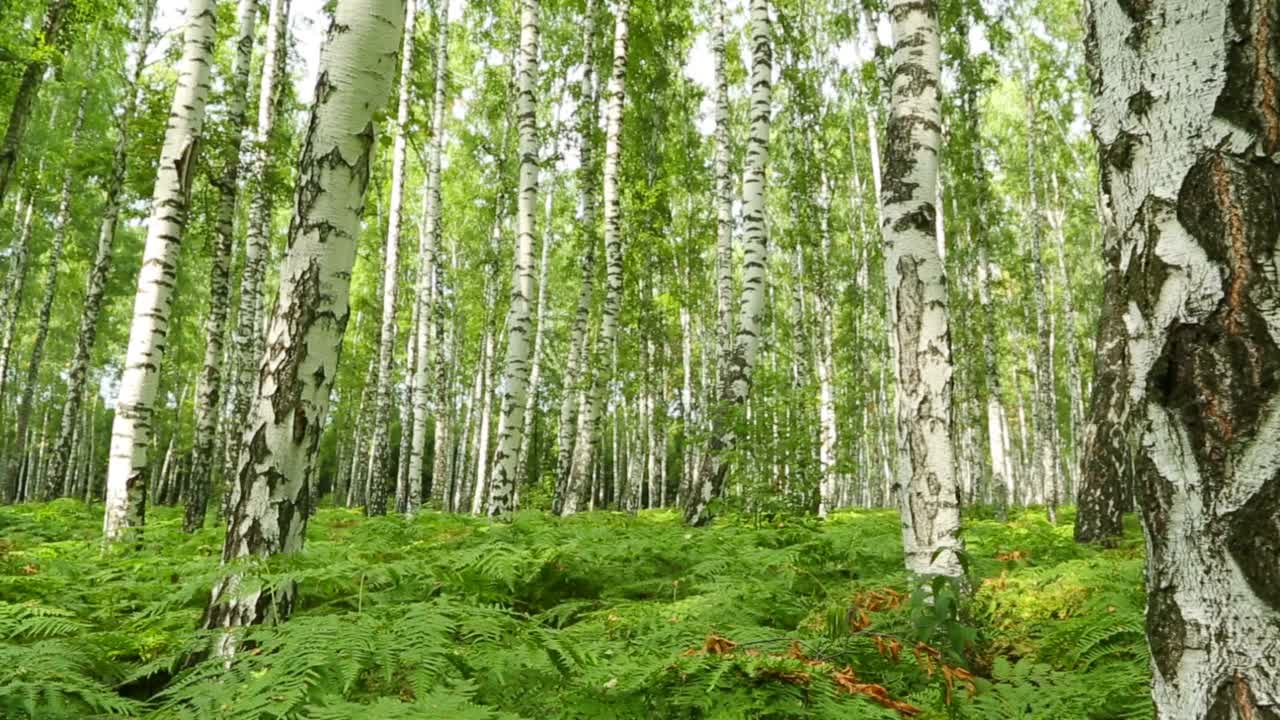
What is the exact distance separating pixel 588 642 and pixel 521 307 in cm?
657

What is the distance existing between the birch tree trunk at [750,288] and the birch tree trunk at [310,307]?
565cm

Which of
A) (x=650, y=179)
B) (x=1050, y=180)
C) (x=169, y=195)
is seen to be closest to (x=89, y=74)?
(x=650, y=179)

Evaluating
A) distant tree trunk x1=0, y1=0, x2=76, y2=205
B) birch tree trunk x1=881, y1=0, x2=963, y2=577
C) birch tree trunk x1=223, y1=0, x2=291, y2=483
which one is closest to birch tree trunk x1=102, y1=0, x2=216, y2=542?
birch tree trunk x1=223, y1=0, x2=291, y2=483

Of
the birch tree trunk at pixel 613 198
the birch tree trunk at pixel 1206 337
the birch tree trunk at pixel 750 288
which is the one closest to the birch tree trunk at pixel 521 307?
the birch tree trunk at pixel 613 198

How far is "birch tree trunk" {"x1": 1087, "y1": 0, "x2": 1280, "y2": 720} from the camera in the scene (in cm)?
110

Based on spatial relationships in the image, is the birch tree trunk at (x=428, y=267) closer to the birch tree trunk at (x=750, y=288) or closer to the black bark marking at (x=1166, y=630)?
the birch tree trunk at (x=750, y=288)

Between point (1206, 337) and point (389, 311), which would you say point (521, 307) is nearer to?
point (389, 311)

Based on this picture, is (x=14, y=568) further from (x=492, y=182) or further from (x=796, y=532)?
(x=492, y=182)

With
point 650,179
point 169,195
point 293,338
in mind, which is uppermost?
point 650,179

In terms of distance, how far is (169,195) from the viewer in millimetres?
6211

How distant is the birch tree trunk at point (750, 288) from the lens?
8.67 meters

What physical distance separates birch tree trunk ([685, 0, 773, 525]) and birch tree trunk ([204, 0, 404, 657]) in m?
5.65

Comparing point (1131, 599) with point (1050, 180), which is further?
point (1050, 180)

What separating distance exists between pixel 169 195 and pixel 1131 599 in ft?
23.7
